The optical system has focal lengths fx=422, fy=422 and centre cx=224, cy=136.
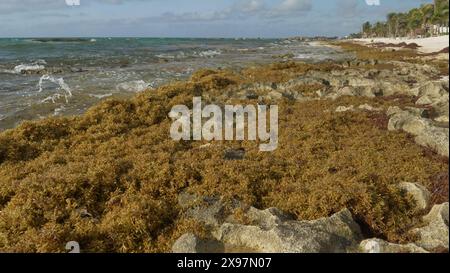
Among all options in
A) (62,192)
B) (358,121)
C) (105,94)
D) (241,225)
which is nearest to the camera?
(241,225)

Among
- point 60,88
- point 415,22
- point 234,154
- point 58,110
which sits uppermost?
point 415,22

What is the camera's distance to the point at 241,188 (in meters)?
9.60

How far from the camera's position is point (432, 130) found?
44.1 ft

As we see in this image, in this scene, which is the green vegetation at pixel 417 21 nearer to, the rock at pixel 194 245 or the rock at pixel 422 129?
A: the rock at pixel 422 129

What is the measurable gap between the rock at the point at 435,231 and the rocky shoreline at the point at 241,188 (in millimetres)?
25

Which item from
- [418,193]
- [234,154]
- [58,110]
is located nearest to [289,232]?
[418,193]

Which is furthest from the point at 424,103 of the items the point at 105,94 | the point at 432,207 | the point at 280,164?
the point at 105,94

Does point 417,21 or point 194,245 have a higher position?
point 417,21

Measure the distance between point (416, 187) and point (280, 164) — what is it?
11.6 feet

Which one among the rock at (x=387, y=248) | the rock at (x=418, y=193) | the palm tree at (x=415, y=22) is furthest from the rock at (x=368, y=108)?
the palm tree at (x=415, y=22)

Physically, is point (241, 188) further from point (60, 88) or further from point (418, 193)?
point (60, 88)

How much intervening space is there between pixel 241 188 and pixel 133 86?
81.5ft

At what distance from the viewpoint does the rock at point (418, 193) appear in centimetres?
893
